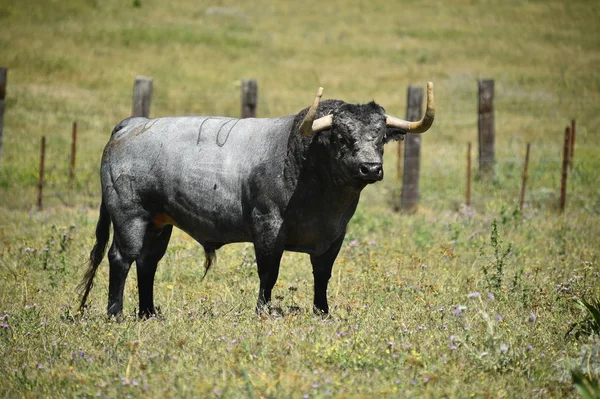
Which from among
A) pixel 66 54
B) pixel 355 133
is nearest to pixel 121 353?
pixel 355 133

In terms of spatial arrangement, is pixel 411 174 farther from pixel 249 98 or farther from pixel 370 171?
pixel 370 171

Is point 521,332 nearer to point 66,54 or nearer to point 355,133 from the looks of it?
point 355,133

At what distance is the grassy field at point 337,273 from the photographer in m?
5.08

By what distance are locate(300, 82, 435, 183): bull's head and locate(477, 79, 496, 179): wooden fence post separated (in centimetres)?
823

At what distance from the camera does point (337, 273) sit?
8.79m

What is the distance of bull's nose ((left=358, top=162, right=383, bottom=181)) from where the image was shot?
6.34m

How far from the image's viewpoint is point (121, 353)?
5539 millimetres

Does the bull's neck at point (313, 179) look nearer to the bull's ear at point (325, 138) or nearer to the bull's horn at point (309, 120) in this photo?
the bull's ear at point (325, 138)

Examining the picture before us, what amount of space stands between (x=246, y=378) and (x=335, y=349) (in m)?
0.79

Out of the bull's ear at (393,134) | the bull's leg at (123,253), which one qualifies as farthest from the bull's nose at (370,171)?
the bull's leg at (123,253)

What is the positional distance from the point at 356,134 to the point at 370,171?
0.38 metres

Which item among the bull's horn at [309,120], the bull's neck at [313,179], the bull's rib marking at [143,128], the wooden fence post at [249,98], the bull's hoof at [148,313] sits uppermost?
the wooden fence post at [249,98]

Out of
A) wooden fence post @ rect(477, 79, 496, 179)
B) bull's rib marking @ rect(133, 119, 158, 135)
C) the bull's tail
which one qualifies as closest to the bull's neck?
bull's rib marking @ rect(133, 119, 158, 135)

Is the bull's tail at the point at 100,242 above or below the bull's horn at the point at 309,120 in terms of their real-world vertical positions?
below
